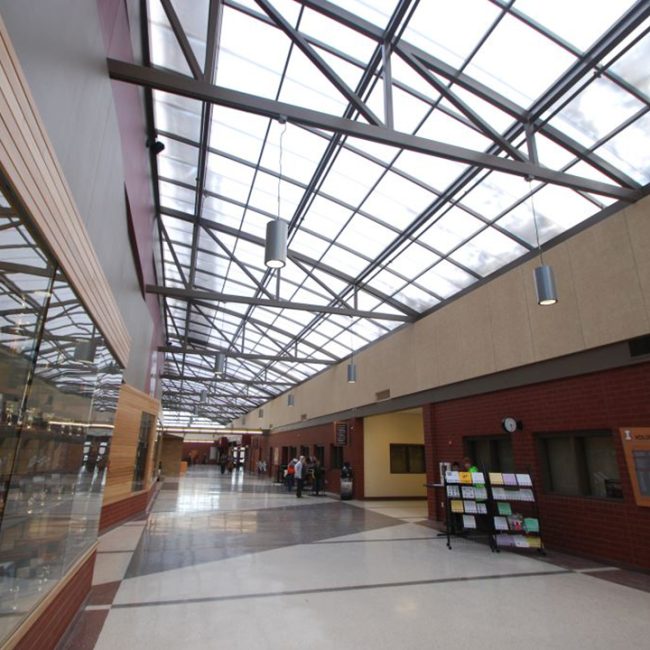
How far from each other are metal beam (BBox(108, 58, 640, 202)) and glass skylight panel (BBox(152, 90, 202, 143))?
2.63 metres

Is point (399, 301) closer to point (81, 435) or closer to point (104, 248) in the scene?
point (104, 248)

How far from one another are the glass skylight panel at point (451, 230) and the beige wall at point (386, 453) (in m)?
8.07

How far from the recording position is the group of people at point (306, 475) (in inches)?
632

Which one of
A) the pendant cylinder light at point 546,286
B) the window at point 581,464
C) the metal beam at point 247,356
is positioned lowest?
the window at point 581,464

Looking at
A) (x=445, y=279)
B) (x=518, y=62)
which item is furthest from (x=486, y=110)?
(x=445, y=279)

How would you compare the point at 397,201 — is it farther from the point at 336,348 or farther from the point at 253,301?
the point at 336,348

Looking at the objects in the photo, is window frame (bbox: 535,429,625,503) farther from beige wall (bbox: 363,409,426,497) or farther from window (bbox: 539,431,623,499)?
beige wall (bbox: 363,409,426,497)

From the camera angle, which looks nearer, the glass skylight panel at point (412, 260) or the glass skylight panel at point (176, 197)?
the glass skylight panel at point (412, 260)

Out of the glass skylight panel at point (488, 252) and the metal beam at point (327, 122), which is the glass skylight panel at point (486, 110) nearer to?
the metal beam at point (327, 122)

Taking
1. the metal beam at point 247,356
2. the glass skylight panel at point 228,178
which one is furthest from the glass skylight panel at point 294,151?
the metal beam at point 247,356

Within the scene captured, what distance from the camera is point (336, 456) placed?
57.7 ft

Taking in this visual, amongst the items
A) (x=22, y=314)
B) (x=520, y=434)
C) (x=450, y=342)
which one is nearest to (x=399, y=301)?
(x=450, y=342)

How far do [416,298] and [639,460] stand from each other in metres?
6.31

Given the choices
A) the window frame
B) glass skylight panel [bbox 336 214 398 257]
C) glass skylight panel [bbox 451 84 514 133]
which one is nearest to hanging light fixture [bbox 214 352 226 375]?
glass skylight panel [bbox 336 214 398 257]
